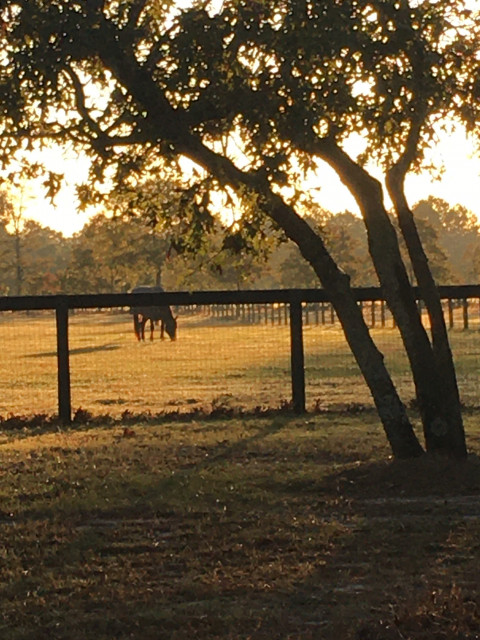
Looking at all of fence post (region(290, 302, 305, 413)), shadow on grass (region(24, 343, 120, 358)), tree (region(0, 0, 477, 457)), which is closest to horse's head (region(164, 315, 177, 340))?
shadow on grass (region(24, 343, 120, 358))

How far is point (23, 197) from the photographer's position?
121312mm

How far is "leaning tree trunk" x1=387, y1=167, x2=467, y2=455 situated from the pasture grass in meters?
0.65

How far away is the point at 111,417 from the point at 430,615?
12.7 m

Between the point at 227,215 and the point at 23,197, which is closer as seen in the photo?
the point at 227,215

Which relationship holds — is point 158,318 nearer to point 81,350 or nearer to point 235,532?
point 81,350

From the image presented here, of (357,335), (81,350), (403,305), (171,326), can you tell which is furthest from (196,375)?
(171,326)

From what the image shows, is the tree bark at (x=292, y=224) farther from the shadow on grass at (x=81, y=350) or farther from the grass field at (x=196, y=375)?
the shadow on grass at (x=81, y=350)

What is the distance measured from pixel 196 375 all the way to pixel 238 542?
20.6m

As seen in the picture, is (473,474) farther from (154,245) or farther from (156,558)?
(154,245)

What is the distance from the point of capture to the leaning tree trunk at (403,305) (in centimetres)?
1213

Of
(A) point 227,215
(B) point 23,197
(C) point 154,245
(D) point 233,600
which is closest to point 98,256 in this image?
(C) point 154,245

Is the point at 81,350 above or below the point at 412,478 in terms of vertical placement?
below

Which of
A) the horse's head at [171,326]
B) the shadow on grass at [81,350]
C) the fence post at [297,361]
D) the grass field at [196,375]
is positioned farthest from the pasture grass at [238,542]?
the horse's head at [171,326]

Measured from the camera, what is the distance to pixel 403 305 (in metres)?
12.2
